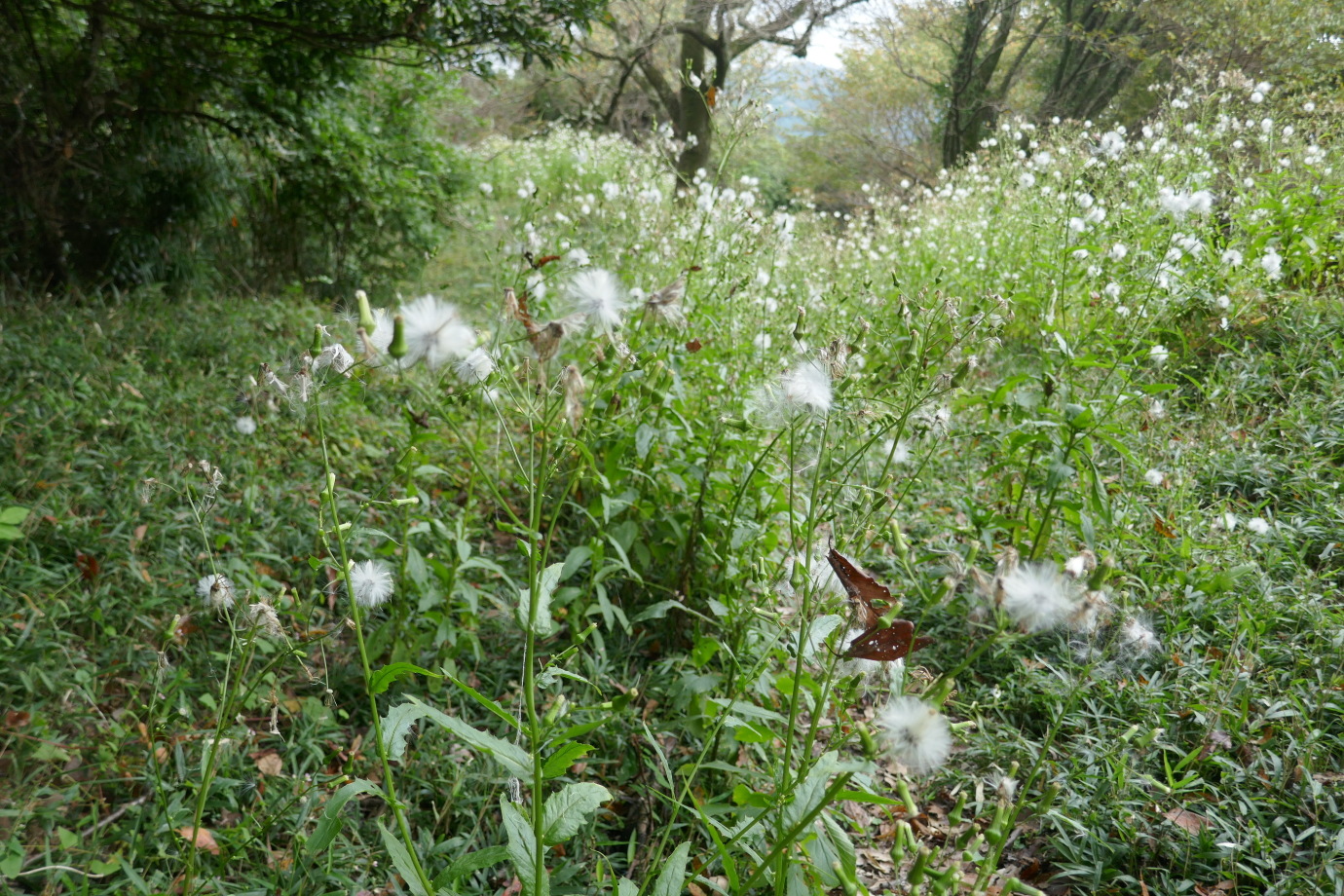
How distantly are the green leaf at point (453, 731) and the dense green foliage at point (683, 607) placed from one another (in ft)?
0.04

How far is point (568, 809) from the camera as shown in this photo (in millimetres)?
1324

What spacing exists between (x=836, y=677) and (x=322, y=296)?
233 inches

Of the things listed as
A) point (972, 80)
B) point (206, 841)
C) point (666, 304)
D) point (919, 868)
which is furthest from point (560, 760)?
point (972, 80)

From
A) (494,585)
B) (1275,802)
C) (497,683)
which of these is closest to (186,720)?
(497,683)

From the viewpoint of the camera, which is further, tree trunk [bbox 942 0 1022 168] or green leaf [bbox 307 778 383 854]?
tree trunk [bbox 942 0 1022 168]

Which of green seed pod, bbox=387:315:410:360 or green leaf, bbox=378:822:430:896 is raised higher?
green seed pod, bbox=387:315:410:360

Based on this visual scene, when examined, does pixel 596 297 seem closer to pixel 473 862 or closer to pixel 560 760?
pixel 560 760

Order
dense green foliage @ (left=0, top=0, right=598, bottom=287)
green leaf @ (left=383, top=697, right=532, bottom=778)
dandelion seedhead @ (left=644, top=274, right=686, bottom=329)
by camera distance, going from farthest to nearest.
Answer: dense green foliage @ (left=0, top=0, right=598, bottom=287)
dandelion seedhead @ (left=644, top=274, right=686, bottom=329)
green leaf @ (left=383, top=697, right=532, bottom=778)

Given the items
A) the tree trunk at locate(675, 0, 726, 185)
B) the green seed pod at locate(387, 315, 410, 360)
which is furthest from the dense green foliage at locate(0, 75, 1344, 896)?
the tree trunk at locate(675, 0, 726, 185)

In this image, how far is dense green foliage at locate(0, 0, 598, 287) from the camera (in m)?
4.53

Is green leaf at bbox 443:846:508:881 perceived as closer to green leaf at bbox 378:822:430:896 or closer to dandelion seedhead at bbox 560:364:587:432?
green leaf at bbox 378:822:430:896

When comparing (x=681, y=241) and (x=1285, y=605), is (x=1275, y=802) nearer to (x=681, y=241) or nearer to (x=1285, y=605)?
(x=1285, y=605)

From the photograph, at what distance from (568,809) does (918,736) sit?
61 centimetres

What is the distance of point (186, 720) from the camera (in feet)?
7.00
